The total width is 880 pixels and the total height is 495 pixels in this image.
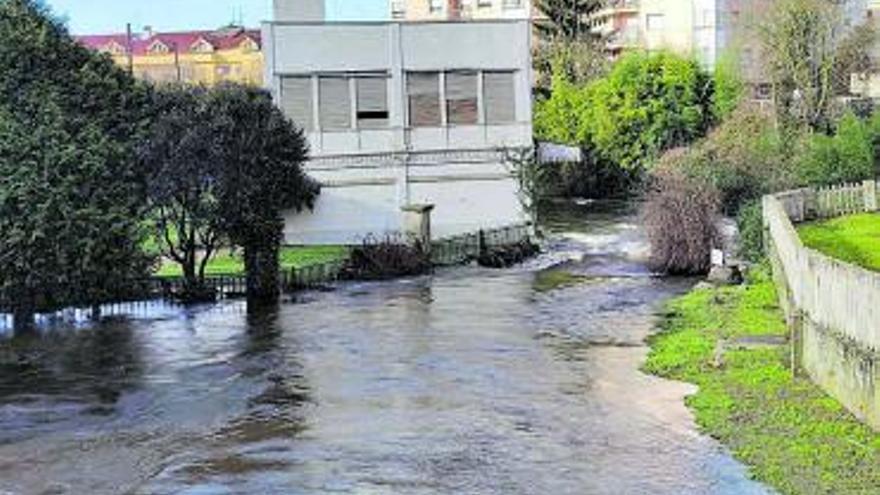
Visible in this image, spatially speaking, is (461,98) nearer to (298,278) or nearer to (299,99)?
(299,99)

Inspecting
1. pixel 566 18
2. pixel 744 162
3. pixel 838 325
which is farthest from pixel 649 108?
pixel 838 325

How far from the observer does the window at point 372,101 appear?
5172 cm

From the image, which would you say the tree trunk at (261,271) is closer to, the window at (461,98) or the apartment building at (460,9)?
the window at (461,98)

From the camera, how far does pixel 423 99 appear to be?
5247 centimetres

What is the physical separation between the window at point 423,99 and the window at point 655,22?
35451 millimetres

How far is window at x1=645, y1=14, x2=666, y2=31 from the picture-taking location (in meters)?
84.4

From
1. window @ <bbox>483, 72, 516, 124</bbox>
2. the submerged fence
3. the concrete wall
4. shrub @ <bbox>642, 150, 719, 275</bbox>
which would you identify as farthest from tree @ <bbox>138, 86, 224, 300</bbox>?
the concrete wall

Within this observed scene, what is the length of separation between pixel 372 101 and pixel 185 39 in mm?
78455

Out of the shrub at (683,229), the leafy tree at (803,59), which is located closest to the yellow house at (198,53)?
the leafy tree at (803,59)

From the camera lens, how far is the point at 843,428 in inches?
763

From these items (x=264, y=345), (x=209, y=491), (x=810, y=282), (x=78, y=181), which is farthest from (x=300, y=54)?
(x=209, y=491)

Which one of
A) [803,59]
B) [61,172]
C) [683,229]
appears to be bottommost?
[683,229]

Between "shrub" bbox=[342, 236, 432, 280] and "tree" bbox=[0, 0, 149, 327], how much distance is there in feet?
28.8

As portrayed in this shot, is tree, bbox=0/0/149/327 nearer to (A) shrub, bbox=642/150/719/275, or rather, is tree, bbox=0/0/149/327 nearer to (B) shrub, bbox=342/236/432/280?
(B) shrub, bbox=342/236/432/280
